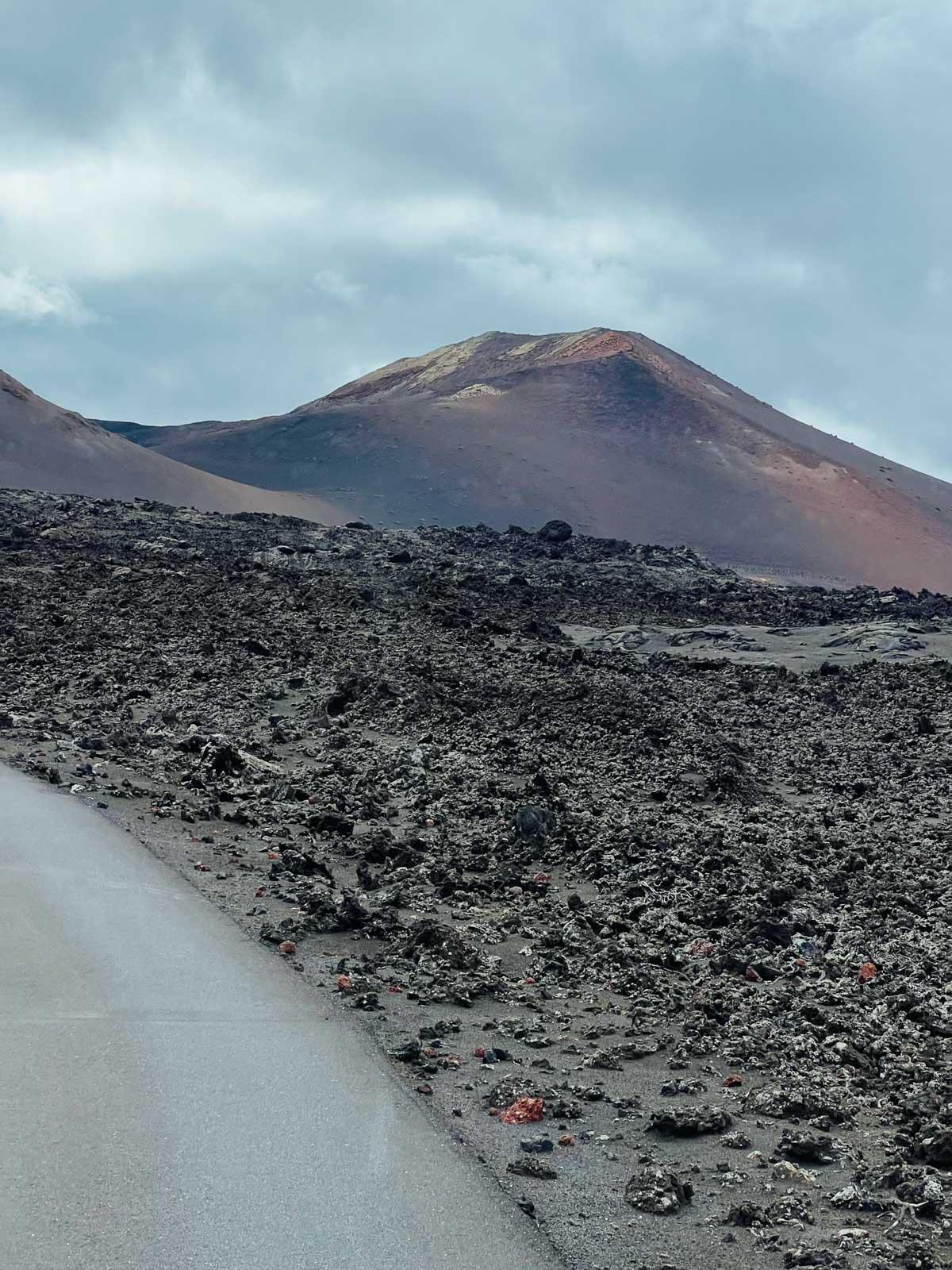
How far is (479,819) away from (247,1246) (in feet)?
19.7

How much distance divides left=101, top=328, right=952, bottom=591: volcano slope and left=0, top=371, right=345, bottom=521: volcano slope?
7.69m

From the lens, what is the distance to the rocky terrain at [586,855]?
393 centimetres

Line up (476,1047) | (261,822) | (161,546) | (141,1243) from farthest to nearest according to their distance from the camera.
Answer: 1. (161,546)
2. (261,822)
3. (476,1047)
4. (141,1243)

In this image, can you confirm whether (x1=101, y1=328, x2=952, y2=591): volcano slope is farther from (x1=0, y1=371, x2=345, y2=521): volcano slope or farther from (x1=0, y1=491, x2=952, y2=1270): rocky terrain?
(x1=0, y1=491, x2=952, y2=1270): rocky terrain

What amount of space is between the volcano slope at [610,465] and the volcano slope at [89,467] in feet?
25.2

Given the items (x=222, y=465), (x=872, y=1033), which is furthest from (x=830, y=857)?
(x=222, y=465)

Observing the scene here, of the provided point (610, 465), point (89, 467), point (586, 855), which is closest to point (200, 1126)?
point (586, 855)

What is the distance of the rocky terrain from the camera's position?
3928 mm

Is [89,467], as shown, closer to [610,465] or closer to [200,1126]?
[610,465]

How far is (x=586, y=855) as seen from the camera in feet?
26.3

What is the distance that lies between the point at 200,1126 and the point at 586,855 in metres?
4.49

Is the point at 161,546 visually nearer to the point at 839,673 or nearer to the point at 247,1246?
the point at 839,673

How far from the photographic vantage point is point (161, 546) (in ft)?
77.2

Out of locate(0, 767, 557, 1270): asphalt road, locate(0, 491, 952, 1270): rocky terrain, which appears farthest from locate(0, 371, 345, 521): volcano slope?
locate(0, 767, 557, 1270): asphalt road
